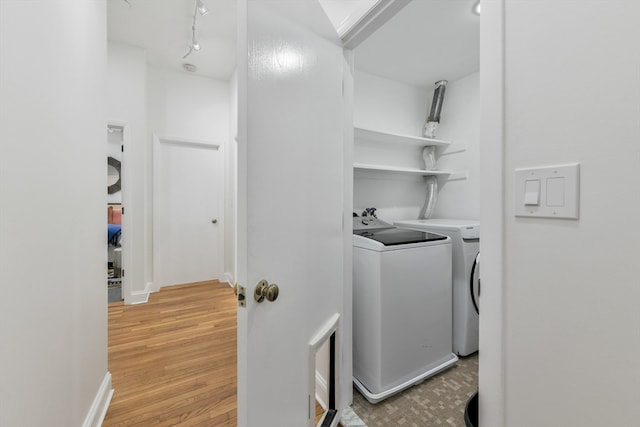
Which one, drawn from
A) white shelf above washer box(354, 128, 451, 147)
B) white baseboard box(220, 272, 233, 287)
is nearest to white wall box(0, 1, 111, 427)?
white shelf above washer box(354, 128, 451, 147)

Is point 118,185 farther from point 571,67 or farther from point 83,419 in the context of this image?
point 571,67

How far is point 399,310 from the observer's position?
1.58 meters

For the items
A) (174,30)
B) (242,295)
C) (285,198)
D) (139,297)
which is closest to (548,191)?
(285,198)

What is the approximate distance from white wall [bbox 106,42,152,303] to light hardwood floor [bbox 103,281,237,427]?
40 centimetres

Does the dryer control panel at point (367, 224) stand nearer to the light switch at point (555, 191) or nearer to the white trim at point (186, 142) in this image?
the light switch at point (555, 191)

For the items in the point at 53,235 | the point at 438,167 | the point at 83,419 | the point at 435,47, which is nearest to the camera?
the point at 53,235

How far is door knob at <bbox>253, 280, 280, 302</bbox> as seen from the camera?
0.73 metres

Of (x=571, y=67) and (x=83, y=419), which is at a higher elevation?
(x=571, y=67)

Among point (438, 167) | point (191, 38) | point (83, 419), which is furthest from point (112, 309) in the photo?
point (438, 167)

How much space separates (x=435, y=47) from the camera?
216 centimetres

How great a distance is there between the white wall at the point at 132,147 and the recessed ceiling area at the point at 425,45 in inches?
96.3

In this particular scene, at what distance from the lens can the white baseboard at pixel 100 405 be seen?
4.10ft

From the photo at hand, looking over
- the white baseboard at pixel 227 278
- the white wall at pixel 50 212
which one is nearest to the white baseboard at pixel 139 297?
the white baseboard at pixel 227 278

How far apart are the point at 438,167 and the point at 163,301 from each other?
11.6 ft
